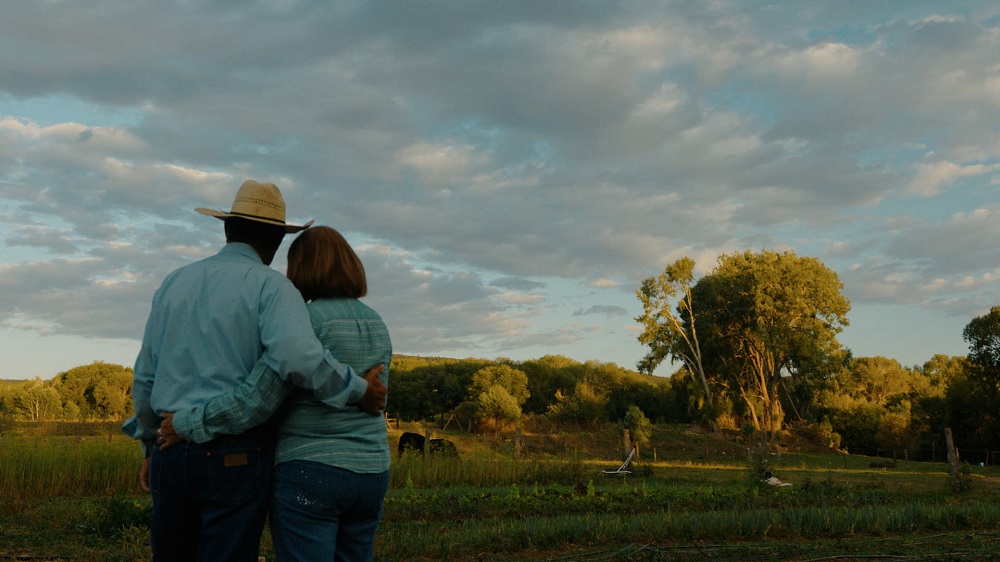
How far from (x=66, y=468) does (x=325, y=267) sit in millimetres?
11663

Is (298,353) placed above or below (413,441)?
above

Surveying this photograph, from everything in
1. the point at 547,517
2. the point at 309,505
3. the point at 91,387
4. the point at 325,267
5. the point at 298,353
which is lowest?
the point at 547,517

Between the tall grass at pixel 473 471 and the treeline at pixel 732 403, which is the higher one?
the treeline at pixel 732 403

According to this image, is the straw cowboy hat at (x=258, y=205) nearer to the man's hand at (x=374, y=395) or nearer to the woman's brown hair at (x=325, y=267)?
the woman's brown hair at (x=325, y=267)

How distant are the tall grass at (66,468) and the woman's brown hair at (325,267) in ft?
34.4

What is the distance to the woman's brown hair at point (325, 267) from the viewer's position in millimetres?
2699

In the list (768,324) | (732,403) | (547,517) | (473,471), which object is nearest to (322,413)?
(547,517)

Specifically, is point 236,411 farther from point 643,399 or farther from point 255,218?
point 643,399

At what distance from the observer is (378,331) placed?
8.95ft

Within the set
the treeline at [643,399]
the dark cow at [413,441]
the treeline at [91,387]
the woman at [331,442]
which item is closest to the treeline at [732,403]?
the treeline at [643,399]

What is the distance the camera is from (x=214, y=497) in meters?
2.45

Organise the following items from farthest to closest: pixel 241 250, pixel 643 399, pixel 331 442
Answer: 1. pixel 643 399
2. pixel 241 250
3. pixel 331 442

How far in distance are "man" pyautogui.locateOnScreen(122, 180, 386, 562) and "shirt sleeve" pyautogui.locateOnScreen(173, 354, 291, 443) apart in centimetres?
4

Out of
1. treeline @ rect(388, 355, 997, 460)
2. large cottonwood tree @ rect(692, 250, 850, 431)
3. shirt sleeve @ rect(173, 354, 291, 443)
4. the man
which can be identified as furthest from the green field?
large cottonwood tree @ rect(692, 250, 850, 431)
